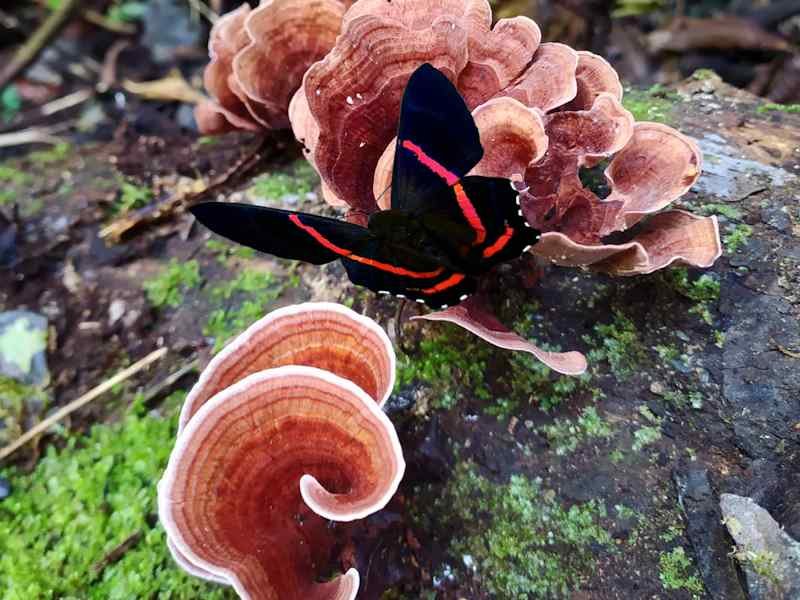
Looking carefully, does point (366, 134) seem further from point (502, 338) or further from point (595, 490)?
point (595, 490)

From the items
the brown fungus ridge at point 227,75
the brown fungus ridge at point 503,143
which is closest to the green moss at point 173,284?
the brown fungus ridge at point 227,75

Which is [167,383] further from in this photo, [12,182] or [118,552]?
[12,182]

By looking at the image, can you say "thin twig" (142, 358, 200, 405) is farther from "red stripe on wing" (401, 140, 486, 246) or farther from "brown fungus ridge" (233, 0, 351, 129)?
"red stripe on wing" (401, 140, 486, 246)

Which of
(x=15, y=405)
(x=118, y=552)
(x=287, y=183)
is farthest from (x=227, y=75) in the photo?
(x=118, y=552)

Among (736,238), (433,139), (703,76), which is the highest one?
(433,139)

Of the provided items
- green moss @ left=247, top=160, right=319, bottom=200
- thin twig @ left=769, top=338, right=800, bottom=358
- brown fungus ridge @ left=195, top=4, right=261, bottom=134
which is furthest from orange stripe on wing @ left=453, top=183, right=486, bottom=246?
brown fungus ridge @ left=195, top=4, right=261, bottom=134
